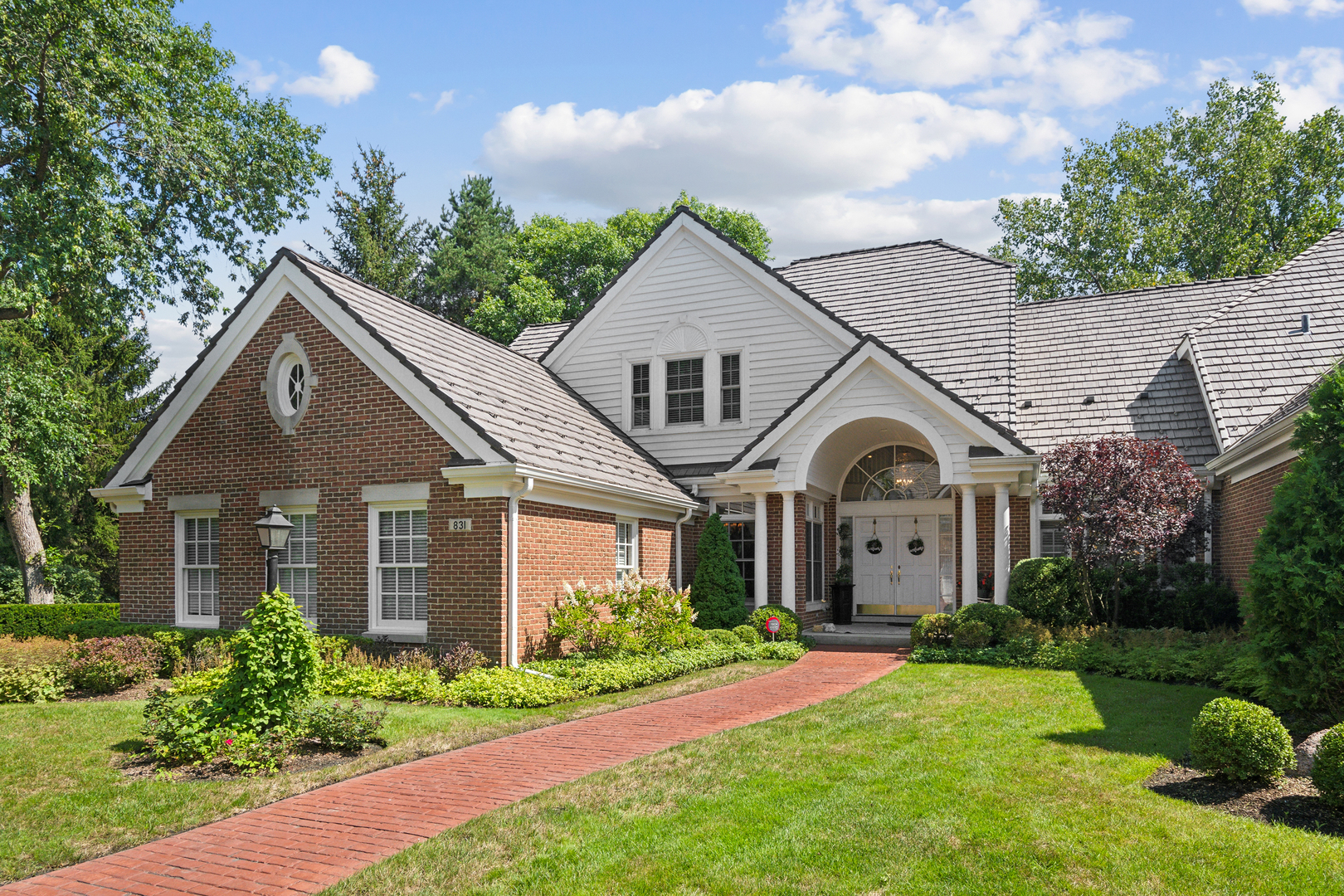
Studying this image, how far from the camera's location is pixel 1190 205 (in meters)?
35.8

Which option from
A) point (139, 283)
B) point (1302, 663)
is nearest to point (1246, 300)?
point (1302, 663)

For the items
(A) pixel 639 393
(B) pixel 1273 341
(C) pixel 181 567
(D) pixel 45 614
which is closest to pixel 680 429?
(A) pixel 639 393

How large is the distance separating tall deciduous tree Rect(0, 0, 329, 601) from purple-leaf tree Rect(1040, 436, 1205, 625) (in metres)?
20.0

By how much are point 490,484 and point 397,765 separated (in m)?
5.00

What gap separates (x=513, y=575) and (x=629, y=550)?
4.25 meters

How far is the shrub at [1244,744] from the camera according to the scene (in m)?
6.90

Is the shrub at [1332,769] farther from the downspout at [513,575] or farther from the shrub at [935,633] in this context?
the downspout at [513,575]

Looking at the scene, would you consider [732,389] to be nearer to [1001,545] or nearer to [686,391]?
[686,391]

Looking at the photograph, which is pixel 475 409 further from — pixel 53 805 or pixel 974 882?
pixel 974 882

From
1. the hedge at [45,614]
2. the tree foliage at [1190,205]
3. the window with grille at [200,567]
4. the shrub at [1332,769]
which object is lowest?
the hedge at [45,614]

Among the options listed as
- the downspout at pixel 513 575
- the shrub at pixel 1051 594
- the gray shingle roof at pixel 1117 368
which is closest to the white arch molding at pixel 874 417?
the shrub at pixel 1051 594

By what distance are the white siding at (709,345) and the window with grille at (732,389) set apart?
0.19 meters

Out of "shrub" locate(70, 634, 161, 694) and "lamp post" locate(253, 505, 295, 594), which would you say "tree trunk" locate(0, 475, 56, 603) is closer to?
"shrub" locate(70, 634, 161, 694)

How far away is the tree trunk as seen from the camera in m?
26.5
